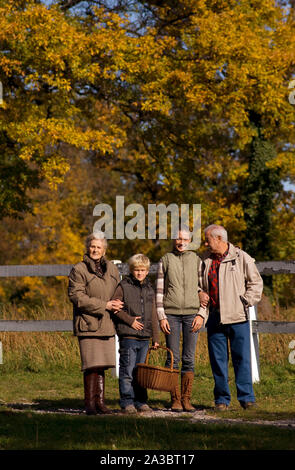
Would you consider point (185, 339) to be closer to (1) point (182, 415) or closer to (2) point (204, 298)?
(2) point (204, 298)

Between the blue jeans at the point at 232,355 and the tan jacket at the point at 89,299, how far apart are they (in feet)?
3.45

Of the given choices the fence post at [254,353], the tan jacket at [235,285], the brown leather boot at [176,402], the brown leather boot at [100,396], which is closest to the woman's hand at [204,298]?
the tan jacket at [235,285]

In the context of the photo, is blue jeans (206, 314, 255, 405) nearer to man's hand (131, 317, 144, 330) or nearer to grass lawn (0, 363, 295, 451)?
grass lawn (0, 363, 295, 451)

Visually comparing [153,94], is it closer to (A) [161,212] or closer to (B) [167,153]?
(B) [167,153]

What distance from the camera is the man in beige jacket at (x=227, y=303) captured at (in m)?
7.70

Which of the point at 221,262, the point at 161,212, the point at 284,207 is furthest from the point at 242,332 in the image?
the point at 284,207

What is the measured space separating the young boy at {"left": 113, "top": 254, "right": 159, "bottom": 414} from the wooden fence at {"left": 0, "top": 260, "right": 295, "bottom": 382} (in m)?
2.36

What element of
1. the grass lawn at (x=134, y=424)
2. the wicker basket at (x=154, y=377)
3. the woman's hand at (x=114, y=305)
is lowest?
the grass lawn at (x=134, y=424)

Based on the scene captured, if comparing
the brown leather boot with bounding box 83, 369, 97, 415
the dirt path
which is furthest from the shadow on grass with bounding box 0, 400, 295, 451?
the brown leather boot with bounding box 83, 369, 97, 415

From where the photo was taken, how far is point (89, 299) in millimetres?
7273

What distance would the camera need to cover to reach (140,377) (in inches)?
286

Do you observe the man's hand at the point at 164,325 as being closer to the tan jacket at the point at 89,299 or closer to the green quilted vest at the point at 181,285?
the green quilted vest at the point at 181,285

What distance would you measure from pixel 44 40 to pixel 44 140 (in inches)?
89.5

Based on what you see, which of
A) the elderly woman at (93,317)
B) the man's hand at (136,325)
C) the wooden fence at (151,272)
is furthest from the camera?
the wooden fence at (151,272)
